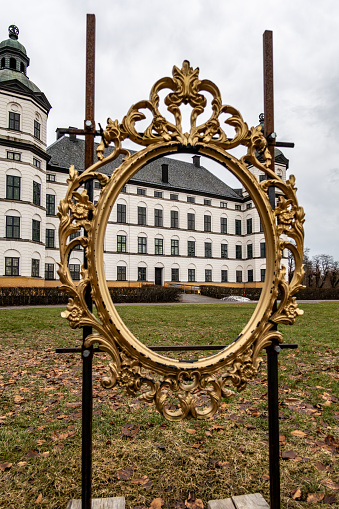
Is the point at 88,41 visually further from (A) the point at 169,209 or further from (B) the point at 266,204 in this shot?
(A) the point at 169,209

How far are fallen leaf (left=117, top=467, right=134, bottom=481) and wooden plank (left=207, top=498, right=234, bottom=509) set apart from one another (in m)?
0.67

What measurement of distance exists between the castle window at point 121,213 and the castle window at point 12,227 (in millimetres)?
7179

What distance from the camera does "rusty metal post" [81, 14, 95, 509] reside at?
1908mm

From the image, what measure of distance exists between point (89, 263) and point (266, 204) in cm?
115

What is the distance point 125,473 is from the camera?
2.47m

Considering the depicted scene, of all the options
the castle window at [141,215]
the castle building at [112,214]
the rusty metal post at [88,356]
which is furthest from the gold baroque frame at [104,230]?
the castle window at [141,215]

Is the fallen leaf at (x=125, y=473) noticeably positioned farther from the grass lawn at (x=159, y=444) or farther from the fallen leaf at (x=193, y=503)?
the fallen leaf at (x=193, y=503)

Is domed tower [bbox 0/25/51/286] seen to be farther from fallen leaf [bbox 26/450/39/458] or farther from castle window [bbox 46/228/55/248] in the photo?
fallen leaf [bbox 26/450/39/458]

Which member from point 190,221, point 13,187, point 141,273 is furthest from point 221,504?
point 190,221

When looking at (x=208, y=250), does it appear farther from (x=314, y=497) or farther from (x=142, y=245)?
(x=314, y=497)

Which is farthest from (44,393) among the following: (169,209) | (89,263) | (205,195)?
(205,195)

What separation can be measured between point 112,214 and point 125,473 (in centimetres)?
2390

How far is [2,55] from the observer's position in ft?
82.8

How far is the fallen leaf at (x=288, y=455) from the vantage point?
2.65 metres
